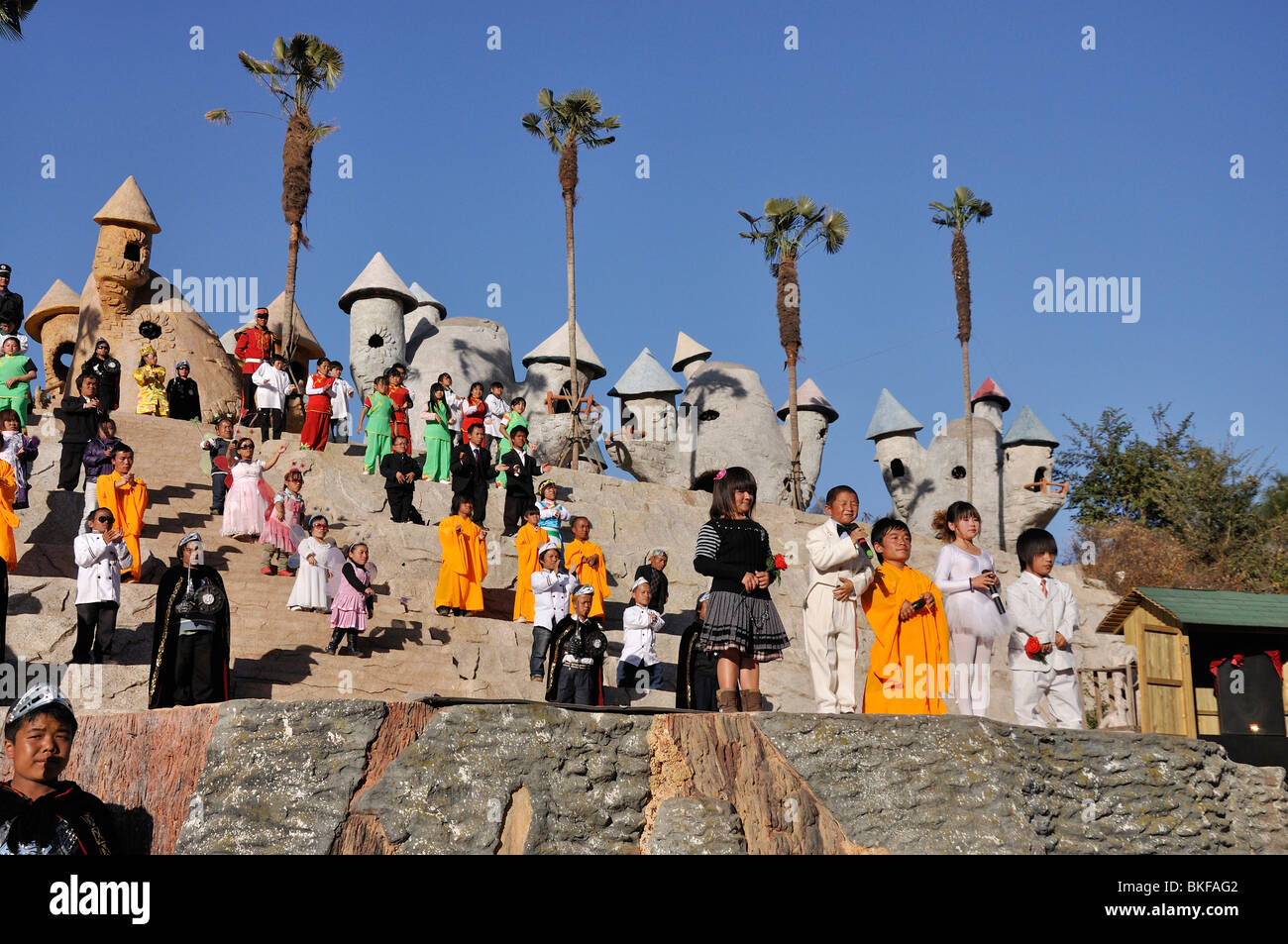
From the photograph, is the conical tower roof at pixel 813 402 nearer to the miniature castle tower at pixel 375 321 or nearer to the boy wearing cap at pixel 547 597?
the miniature castle tower at pixel 375 321

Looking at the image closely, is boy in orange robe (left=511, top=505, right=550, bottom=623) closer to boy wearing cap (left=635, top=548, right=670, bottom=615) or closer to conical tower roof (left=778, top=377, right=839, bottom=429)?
boy wearing cap (left=635, top=548, right=670, bottom=615)

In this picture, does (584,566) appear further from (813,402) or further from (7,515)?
(813,402)

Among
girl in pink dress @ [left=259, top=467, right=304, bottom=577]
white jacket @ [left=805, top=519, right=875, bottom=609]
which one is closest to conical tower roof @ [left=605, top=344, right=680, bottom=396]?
girl in pink dress @ [left=259, top=467, right=304, bottom=577]

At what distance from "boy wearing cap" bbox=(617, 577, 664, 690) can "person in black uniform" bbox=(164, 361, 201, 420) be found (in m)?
10.9

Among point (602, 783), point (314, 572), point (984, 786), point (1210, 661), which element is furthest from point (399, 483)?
point (984, 786)

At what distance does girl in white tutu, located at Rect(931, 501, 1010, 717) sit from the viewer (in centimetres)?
733

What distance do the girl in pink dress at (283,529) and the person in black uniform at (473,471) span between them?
238 centimetres

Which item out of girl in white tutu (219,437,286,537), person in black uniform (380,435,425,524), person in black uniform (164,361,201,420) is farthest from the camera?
person in black uniform (164,361,201,420)

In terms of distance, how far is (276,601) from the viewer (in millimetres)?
11570

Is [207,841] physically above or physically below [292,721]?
below
